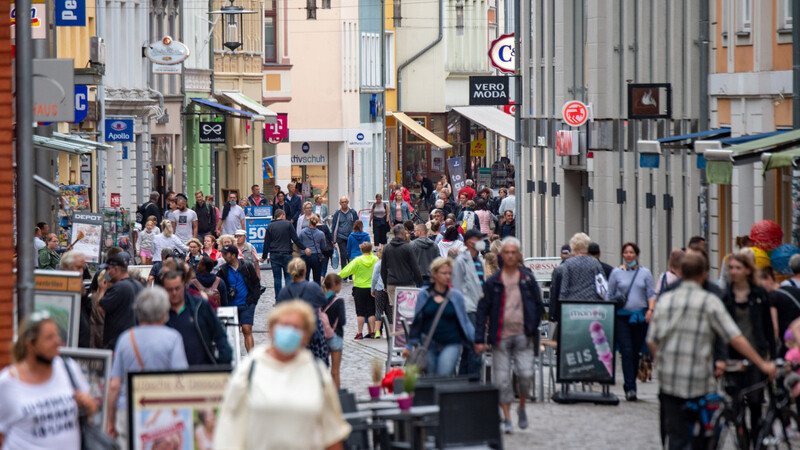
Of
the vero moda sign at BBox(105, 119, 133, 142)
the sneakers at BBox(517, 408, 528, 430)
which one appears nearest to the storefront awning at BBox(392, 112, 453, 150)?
the vero moda sign at BBox(105, 119, 133, 142)

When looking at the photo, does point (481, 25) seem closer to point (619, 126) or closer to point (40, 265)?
point (619, 126)

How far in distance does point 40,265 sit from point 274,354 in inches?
584

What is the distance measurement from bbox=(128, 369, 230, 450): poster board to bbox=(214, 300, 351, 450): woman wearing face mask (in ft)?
9.05

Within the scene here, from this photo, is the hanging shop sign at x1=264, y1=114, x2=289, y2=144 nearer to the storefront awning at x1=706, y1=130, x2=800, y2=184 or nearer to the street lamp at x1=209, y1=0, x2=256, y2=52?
the street lamp at x1=209, y1=0, x2=256, y2=52

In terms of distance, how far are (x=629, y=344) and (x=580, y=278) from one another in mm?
927

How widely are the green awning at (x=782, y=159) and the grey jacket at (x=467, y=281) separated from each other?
3.06 m

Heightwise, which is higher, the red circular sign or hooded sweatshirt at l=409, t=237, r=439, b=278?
the red circular sign

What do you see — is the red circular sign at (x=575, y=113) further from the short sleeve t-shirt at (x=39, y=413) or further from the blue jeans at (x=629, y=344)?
the short sleeve t-shirt at (x=39, y=413)

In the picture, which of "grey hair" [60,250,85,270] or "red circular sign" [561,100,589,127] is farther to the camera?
"red circular sign" [561,100,589,127]

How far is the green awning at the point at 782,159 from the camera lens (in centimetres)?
1628

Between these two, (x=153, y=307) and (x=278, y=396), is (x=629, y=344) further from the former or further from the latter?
(x=278, y=396)

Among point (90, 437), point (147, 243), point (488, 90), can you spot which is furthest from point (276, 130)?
point (90, 437)

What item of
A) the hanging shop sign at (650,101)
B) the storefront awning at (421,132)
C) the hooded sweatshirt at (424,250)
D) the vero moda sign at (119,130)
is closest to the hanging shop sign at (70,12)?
the vero moda sign at (119,130)

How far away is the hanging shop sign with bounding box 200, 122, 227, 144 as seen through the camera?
4766cm
